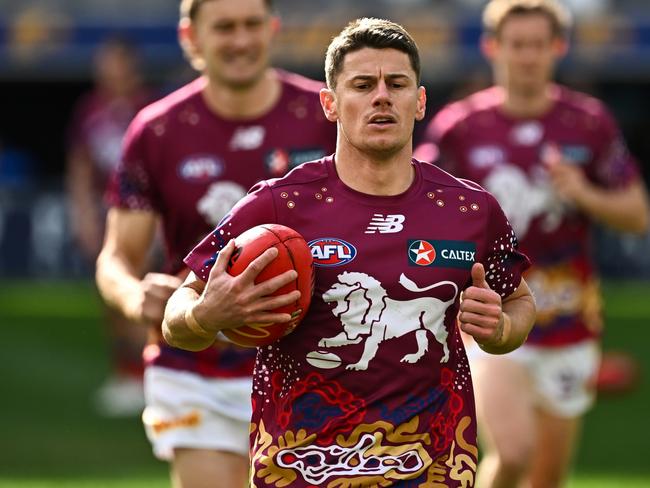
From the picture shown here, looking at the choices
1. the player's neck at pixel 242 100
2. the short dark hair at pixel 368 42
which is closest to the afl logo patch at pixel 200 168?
the player's neck at pixel 242 100

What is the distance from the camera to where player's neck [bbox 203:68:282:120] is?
6.57m

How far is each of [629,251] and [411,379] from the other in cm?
1419

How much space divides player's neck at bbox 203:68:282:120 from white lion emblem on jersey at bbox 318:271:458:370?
5.97ft

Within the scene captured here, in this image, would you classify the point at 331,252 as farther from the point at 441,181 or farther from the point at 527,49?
the point at 527,49

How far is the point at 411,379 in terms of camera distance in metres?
4.98

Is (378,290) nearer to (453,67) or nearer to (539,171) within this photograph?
(539,171)

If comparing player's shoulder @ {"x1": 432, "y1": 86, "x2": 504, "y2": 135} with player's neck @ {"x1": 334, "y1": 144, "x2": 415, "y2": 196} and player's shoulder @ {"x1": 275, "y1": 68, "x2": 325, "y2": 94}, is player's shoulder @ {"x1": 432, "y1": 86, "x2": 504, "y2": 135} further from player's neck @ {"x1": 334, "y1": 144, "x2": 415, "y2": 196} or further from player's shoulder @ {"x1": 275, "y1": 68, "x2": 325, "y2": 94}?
player's neck @ {"x1": 334, "y1": 144, "x2": 415, "y2": 196}

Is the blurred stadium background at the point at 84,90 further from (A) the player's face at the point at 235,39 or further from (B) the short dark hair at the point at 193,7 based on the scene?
(A) the player's face at the point at 235,39

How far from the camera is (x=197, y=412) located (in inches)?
250

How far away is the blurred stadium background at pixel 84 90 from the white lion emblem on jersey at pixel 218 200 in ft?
22.4

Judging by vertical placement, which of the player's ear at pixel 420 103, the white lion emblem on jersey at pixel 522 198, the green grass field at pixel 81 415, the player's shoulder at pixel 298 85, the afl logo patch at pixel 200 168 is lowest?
the green grass field at pixel 81 415

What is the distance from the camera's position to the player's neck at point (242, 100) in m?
6.57

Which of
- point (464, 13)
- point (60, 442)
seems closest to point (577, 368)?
point (60, 442)

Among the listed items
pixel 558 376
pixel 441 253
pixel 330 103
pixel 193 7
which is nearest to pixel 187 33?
pixel 193 7
